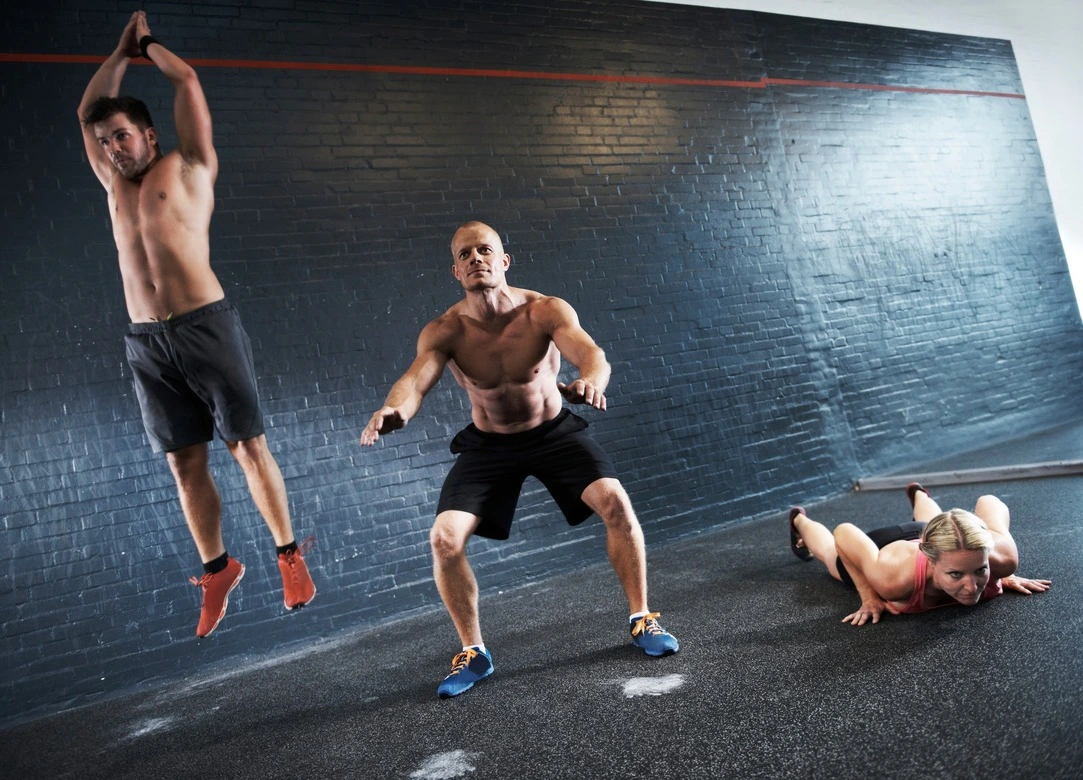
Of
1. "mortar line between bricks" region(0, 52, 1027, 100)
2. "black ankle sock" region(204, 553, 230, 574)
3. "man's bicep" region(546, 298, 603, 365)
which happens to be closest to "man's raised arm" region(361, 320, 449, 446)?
"man's bicep" region(546, 298, 603, 365)

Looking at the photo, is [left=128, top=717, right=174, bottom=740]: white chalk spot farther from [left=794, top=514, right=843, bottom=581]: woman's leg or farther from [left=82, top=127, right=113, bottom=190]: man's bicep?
[left=794, top=514, right=843, bottom=581]: woman's leg

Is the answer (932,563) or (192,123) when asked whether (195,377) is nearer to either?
(192,123)

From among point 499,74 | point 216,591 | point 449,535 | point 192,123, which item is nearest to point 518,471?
point 449,535

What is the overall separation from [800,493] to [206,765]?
454 cm

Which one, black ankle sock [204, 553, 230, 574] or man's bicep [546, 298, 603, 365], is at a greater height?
man's bicep [546, 298, 603, 365]

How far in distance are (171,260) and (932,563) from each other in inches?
107

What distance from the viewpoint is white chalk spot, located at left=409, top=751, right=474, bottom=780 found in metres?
2.42

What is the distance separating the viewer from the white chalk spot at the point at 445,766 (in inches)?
95.2

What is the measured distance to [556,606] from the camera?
4.40 m

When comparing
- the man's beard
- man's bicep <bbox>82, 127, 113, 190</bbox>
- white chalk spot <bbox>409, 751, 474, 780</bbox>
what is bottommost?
white chalk spot <bbox>409, 751, 474, 780</bbox>

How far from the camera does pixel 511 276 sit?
5.39 m

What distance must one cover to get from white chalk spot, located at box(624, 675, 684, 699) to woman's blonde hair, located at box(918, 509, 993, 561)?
3.17ft

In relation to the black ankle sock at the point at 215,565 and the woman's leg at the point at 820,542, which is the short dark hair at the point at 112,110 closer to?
the black ankle sock at the point at 215,565

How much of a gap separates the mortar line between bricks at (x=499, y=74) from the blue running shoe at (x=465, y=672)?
11.2ft
